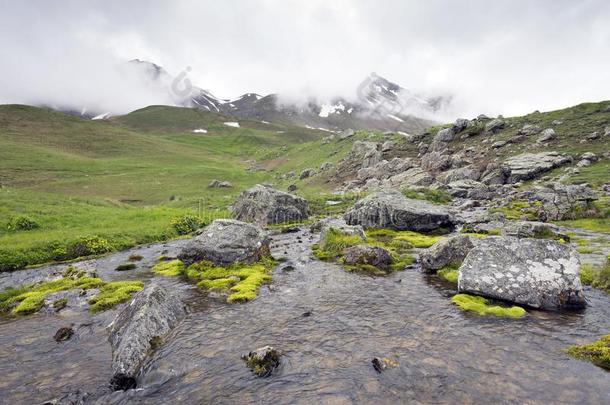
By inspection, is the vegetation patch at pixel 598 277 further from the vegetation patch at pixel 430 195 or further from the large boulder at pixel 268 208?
the vegetation patch at pixel 430 195

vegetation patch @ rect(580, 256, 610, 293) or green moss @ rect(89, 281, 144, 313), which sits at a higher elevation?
vegetation patch @ rect(580, 256, 610, 293)

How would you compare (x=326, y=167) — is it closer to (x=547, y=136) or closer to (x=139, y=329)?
(x=547, y=136)

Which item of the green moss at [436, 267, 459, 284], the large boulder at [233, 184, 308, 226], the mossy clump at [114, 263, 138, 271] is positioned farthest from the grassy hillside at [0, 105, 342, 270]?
the green moss at [436, 267, 459, 284]

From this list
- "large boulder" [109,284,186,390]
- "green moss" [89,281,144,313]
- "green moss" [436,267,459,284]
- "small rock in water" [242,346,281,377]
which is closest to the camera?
"small rock in water" [242,346,281,377]

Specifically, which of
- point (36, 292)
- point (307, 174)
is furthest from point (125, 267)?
point (307, 174)

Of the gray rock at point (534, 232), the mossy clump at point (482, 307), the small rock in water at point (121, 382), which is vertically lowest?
the small rock in water at point (121, 382)

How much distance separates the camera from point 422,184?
76.0 m

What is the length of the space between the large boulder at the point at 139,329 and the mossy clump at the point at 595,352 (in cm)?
1543

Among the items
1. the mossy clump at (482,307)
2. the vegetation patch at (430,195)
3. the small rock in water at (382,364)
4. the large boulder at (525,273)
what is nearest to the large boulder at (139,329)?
the small rock in water at (382,364)

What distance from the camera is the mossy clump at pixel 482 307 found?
1557cm

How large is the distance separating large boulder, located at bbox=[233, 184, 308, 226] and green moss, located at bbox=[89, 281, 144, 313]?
85.8ft

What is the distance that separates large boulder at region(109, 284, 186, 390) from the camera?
12516 millimetres

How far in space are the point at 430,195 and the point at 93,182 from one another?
84.4 metres

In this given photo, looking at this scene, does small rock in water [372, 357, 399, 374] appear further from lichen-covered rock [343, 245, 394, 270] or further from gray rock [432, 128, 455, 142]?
gray rock [432, 128, 455, 142]
